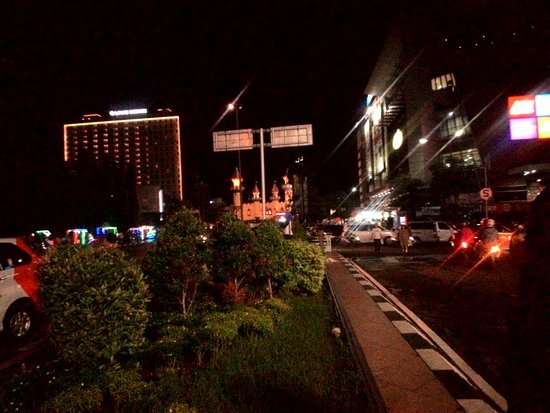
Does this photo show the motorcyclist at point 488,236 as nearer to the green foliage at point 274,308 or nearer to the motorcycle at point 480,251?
the motorcycle at point 480,251

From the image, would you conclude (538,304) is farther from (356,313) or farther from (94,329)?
(356,313)

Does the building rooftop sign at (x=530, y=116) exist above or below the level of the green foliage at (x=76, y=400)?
above

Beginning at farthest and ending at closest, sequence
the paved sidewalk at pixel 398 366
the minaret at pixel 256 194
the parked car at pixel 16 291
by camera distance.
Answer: the minaret at pixel 256 194 < the parked car at pixel 16 291 < the paved sidewalk at pixel 398 366

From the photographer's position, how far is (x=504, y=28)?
35125 millimetres

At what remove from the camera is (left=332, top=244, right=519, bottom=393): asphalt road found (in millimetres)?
5527

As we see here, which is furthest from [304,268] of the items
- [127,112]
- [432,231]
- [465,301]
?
[127,112]

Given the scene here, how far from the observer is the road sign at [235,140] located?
17062 mm

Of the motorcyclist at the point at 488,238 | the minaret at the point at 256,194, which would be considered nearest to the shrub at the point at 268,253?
the motorcyclist at the point at 488,238

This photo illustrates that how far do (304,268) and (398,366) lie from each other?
4719mm

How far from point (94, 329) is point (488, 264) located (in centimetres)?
1432

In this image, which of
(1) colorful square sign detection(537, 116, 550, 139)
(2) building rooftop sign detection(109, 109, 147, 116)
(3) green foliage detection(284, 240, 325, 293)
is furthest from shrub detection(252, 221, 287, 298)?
(2) building rooftop sign detection(109, 109, 147, 116)

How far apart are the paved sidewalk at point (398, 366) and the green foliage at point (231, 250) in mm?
2004

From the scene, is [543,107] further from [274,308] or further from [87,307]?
[87,307]

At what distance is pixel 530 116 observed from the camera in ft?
63.9
